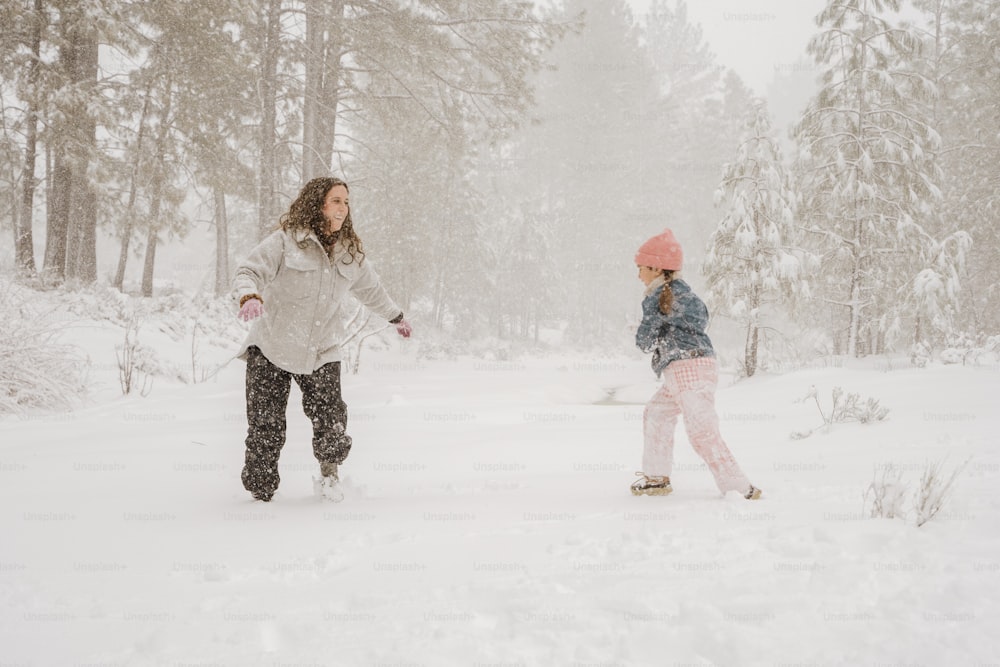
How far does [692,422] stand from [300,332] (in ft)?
7.59

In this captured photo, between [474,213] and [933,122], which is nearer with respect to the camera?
[933,122]

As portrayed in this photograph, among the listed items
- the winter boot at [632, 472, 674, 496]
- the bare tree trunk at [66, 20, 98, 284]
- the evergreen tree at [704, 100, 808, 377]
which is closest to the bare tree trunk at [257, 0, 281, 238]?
the bare tree trunk at [66, 20, 98, 284]

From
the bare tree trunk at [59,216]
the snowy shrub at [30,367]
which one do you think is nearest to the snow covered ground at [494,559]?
the snowy shrub at [30,367]

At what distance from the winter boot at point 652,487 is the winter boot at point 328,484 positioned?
1.76 metres

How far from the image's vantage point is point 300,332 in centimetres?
357

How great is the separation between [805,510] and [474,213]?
27.9 meters

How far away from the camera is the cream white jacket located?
139 inches

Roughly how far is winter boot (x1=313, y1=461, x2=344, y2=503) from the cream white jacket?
24.4 inches

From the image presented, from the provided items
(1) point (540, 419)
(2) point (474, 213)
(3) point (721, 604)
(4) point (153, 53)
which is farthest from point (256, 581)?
(2) point (474, 213)

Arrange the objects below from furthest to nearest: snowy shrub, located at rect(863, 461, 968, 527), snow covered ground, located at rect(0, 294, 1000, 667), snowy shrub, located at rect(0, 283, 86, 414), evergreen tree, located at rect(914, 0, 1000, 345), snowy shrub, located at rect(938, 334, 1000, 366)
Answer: evergreen tree, located at rect(914, 0, 1000, 345) < snowy shrub, located at rect(938, 334, 1000, 366) < snowy shrub, located at rect(0, 283, 86, 414) < snowy shrub, located at rect(863, 461, 968, 527) < snow covered ground, located at rect(0, 294, 1000, 667)

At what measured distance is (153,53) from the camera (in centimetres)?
1452

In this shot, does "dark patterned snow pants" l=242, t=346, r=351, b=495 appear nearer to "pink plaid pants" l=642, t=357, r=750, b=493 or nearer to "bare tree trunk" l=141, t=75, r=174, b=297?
"pink plaid pants" l=642, t=357, r=750, b=493

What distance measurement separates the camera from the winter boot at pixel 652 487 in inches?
139

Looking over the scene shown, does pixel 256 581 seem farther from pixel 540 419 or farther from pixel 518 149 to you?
pixel 518 149
